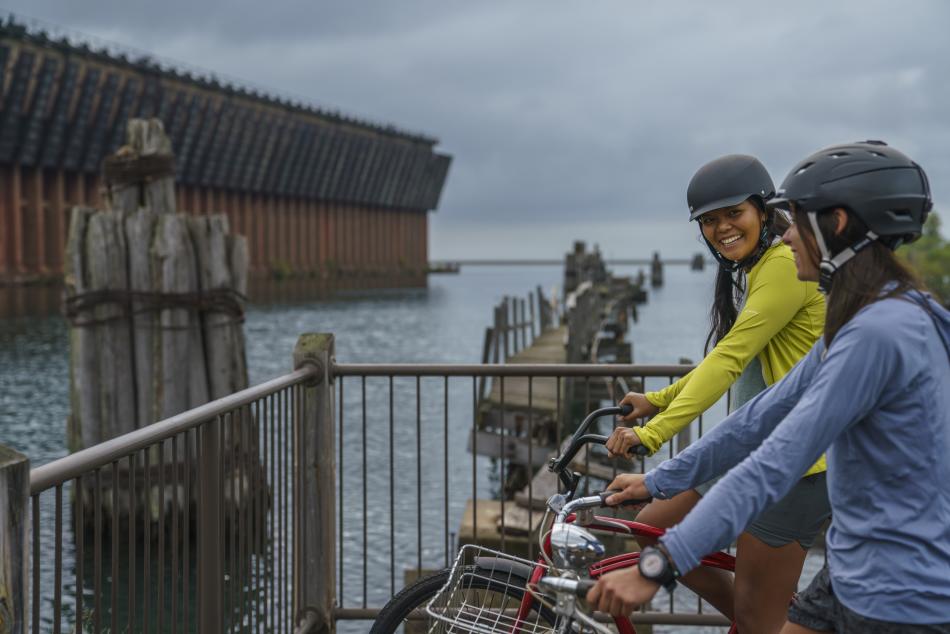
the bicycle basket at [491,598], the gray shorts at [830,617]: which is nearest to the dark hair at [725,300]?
the bicycle basket at [491,598]

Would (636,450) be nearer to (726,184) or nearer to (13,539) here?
(726,184)

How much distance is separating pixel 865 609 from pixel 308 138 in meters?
102

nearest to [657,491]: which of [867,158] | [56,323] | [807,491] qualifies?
[807,491]

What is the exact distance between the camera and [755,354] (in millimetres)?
2900

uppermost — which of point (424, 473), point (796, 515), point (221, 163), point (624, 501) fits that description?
point (221, 163)

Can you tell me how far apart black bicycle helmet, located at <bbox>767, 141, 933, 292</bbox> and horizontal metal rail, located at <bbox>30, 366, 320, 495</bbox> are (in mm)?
1808

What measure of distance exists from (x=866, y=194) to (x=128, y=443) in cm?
209

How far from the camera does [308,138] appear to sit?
10056cm

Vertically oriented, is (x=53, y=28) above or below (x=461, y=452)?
above

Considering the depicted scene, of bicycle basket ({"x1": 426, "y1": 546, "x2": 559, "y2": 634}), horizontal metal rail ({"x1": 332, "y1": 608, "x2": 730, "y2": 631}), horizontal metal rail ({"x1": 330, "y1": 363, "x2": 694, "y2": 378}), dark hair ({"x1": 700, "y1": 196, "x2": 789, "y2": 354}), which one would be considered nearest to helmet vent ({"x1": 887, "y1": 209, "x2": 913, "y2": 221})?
dark hair ({"x1": 700, "y1": 196, "x2": 789, "y2": 354})

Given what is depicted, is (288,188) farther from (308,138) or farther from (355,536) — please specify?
(355,536)

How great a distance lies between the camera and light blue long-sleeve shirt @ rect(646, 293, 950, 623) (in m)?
1.94

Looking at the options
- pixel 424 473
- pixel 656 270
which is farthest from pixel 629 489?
pixel 656 270

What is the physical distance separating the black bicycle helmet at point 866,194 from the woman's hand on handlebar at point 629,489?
0.72 meters
